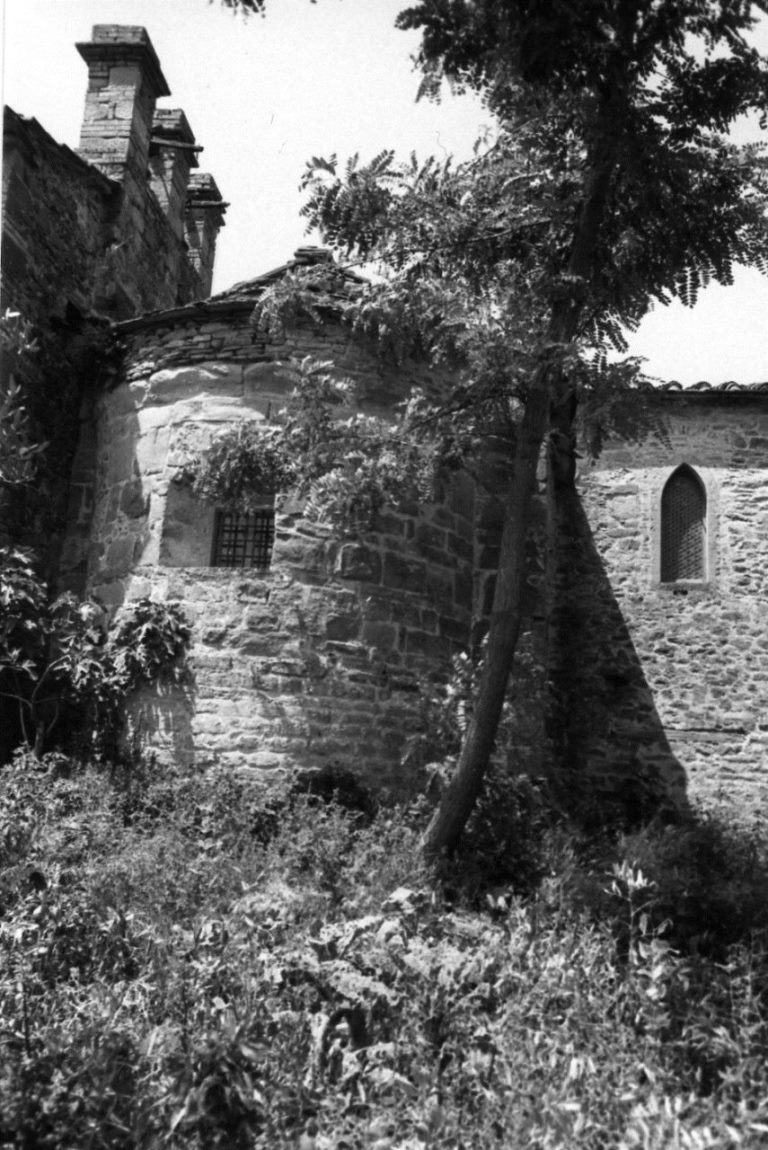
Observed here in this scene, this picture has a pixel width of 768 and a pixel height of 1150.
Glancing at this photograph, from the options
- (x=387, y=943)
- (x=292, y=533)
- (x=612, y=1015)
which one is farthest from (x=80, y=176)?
(x=612, y=1015)

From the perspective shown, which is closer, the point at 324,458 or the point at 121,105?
the point at 324,458

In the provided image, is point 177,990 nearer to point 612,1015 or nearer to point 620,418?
point 612,1015

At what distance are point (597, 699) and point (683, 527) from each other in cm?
228

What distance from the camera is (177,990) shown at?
602 cm

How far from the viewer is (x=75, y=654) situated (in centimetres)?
1012

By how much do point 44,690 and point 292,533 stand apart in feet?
8.46

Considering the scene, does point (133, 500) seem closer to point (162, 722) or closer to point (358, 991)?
point (162, 722)

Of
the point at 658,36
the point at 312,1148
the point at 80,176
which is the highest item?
the point at 80,176

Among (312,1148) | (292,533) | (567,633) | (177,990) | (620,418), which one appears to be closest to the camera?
(312,1148)

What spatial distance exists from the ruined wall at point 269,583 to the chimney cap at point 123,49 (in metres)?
4.77

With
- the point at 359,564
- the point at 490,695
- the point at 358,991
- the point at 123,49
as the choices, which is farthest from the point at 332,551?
the point at 123,49

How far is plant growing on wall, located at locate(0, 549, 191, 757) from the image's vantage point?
32.7 feet

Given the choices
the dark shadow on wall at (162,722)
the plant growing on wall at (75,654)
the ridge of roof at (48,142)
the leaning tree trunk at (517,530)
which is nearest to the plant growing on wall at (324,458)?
the leaning tree trunk at (517,530)

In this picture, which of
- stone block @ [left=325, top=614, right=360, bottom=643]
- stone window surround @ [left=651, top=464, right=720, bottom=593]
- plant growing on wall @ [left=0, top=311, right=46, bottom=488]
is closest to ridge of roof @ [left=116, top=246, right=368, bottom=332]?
plant growing on wall @ [left=0, top=311, right=46, bottom=488]
